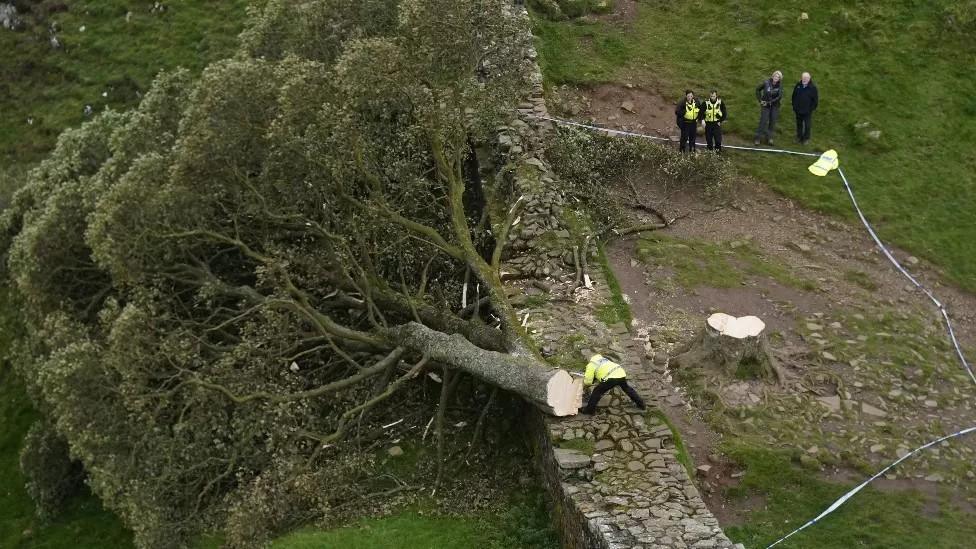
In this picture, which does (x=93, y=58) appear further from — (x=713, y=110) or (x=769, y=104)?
(x=769, y=104)

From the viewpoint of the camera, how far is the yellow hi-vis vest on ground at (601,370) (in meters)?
16.7

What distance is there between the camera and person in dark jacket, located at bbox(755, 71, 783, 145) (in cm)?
2567

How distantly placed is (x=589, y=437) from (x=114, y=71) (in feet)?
96.5

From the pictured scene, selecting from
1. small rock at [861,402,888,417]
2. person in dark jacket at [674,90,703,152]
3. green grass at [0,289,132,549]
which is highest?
person in dark jacket at [674,90,703,152]

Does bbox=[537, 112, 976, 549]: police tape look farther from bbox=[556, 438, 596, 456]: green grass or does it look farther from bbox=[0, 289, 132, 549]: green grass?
bbox=[0, 289, 132, 549]: green grass

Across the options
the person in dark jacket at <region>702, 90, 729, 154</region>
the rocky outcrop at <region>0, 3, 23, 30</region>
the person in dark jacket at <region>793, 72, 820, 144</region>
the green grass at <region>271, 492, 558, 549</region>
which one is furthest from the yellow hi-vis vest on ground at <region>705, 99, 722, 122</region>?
the rocky outcrop at <region>0, 3, 23, 30</region>

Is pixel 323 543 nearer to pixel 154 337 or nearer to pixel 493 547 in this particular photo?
pixel 493 547

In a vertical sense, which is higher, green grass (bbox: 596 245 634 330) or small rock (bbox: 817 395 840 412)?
green grass (bbox: 596 245 634 330)

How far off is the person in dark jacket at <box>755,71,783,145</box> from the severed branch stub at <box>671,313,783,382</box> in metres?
8.69

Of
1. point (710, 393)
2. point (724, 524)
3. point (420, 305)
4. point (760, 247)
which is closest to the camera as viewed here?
point (724, 524)

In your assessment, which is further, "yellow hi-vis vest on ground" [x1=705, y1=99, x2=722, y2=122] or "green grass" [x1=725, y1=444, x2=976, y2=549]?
"yellow hi-vis vest on ground" [x1=705, y1=99, x2=722, y2=122]

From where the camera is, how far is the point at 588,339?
19.0 m

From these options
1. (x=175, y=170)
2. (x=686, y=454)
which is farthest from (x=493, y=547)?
→ (x=175, y=170)

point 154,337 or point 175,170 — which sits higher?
point 175,170
